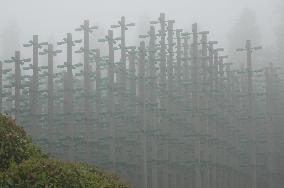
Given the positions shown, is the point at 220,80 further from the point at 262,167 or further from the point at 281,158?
the point at 281,158

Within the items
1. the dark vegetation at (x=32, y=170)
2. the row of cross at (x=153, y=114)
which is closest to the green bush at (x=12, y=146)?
the dark vegetation at (x=32, y=170)

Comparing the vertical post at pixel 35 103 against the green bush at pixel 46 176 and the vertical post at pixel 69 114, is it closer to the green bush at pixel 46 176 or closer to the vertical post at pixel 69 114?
the vertical post at pixel 69 114

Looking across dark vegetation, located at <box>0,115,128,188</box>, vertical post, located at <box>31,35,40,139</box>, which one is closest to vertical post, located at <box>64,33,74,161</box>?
vertical post, located at <box>31,35,40,139</box>

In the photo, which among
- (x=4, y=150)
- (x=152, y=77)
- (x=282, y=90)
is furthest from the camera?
(x=282, y=90)

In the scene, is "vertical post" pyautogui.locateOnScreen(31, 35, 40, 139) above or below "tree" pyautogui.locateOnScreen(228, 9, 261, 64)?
below

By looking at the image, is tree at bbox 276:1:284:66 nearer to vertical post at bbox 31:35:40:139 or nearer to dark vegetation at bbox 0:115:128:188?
vertical post at bbox 31:35:40:139

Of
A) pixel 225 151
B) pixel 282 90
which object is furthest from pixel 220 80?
pixel 282 90

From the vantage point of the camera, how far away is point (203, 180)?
88.3 feet

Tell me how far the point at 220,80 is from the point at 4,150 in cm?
2342

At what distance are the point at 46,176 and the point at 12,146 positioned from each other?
96 centimetres

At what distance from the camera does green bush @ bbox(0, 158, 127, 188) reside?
6172mm

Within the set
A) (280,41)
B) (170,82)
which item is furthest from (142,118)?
(280,41)

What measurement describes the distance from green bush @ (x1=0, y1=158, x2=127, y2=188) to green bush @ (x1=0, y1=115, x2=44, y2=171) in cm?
50

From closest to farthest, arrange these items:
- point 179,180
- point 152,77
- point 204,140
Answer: point 152,77
point 204,140
point 179,180
